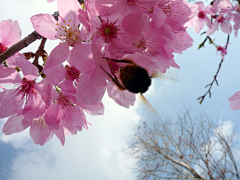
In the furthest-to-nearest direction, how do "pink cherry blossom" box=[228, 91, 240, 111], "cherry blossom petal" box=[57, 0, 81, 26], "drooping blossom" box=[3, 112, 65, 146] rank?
"pink cherry blossom" box=[228, 91, 240, 111], "drooping blossom" box=[3, 112, 65, 146], "cherry blossom petal" box=[57, 0, 81, 26]

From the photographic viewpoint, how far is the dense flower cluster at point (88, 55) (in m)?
0.65

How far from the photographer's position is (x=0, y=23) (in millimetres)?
910

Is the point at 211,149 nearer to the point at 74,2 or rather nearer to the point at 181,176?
the point at 181,176

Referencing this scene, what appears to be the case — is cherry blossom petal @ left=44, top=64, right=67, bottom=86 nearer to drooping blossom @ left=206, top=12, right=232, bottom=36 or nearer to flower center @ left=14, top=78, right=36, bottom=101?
flower center @ left=14, top=78, right=36, bottom=101

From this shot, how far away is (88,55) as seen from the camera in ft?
2.22

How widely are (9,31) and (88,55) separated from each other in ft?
1.70

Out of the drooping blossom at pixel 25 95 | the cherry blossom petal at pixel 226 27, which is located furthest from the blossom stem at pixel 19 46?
the cherry blossom petal at pixel 226 27

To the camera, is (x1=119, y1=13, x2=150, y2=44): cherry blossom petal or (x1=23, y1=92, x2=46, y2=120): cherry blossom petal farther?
(x1=23, y1=92, x2=46, y2=120): cherry blossom petal

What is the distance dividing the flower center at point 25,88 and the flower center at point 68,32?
29cm

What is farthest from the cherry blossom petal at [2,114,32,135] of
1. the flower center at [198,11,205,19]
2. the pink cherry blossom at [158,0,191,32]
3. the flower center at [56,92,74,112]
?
the flower center at [198,11,205,19]

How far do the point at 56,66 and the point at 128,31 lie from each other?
342 millimetres

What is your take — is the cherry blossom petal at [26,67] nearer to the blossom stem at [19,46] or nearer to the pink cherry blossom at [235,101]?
the blossom stem at [19,46]

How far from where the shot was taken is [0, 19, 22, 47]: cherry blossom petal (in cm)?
90

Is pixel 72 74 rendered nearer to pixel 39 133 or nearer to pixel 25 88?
pixel 25 88
